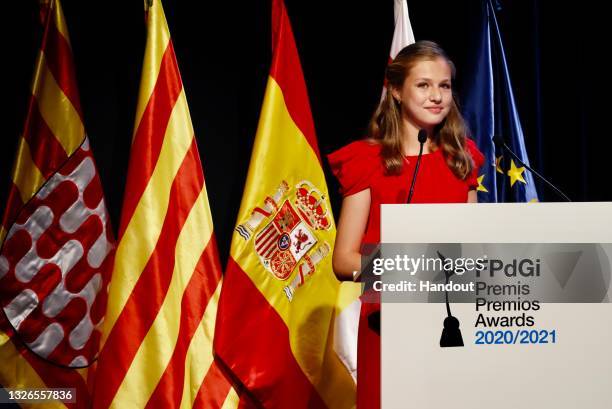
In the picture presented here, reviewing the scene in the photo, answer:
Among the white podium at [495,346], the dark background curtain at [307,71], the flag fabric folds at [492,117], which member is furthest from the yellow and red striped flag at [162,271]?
the white podium at [495,346]

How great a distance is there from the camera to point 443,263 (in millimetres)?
1316

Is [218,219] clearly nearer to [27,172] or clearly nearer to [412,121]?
[27,172]

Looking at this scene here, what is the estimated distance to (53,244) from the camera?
255 centimetres

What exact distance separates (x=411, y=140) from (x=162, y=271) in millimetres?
1043

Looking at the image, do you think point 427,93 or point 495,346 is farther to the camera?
point 427,93

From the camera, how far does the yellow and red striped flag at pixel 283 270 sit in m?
2.49

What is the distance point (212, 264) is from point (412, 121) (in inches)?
38.5

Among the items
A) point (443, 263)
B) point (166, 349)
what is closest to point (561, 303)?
point (443, 263)

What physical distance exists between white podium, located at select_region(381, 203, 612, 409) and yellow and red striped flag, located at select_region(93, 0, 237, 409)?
1.35 meters

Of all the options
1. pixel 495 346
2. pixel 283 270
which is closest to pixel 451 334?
pixel 495 346

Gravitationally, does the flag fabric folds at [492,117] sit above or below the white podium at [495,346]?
above

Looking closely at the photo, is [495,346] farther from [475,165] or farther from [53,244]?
[53,244]

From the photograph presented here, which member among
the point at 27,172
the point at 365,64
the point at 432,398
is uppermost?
the point at 365,64

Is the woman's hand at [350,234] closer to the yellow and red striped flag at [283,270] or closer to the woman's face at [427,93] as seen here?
the woman's face at [427,93]
